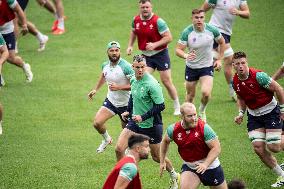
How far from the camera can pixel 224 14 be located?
18.8 meters

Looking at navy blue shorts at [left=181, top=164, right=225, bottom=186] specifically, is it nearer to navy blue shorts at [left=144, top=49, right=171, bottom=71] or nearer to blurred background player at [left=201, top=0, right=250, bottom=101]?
navy blue shorts at [left=144, top=49, right=171, bottom=71]

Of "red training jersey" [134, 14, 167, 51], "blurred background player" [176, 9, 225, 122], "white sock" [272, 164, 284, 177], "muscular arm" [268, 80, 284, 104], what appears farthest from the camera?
"red training jersey" [134, 14, 167, 51]

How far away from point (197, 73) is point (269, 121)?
3.97 metres

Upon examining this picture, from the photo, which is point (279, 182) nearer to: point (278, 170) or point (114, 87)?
point (278, 170)

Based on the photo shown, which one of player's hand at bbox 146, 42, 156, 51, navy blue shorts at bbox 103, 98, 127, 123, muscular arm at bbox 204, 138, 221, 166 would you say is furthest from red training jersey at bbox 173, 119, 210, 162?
player's hand at bbox 146, 42, 156, 51

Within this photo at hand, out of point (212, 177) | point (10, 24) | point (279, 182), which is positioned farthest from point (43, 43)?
point (212, 177)

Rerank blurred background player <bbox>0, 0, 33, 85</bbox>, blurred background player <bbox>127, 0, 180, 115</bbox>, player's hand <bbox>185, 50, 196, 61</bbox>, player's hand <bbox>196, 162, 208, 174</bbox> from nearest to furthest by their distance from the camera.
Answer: player's hand <bbox>196, 162, 208, 174</bbox> → player's hand <bbox>185, 50, 196, 61</bbox> → blurred background player <bbox>127, 0, 180, 115</bbox> → blurred background player <bbox>0, 0, 33, 85</bbox>

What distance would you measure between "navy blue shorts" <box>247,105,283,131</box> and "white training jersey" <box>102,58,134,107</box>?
2.91 meters

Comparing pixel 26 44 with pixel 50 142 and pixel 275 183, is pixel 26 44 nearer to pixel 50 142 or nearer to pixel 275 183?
pixel 50 142

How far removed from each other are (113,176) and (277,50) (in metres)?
14.5

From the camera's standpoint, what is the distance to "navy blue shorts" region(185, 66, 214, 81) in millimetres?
16812

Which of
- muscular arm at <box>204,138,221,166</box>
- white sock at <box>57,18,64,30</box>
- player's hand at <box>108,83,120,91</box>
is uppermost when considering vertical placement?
muscular arm at <box>204,138,221,166</box>

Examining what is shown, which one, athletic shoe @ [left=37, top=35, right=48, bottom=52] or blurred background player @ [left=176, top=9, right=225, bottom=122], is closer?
blurred background player @ [left=176, top=9, right=225, bottom=122]

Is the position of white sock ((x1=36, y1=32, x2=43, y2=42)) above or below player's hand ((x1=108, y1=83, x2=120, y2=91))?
below
